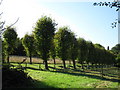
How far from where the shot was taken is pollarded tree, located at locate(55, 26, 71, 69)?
52.3m

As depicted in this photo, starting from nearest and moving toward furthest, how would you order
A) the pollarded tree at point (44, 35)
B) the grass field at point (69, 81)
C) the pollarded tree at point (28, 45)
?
the grass field at point (69, 81), the pollarded tree at point (44, 35), the pollarded tree at point (28, 45)

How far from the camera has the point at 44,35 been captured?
47.9 meters

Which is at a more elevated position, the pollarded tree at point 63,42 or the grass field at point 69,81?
the pollarded tree at point 63,42

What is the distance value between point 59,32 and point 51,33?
6.78 meters

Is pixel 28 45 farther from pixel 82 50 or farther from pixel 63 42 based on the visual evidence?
pixel 82 50

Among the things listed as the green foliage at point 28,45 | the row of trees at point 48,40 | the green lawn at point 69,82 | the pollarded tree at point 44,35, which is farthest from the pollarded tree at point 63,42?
the green lawn at point 69,82

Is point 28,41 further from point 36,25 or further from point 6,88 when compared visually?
point 6,88

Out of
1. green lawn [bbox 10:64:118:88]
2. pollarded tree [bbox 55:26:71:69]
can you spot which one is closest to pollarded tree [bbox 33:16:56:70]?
pollarded tree [bbox 55:26:71:69]

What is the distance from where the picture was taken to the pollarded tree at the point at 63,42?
2058 inches

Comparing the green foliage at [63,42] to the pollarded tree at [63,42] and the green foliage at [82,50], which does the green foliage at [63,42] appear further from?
the green foliage at [82,50]

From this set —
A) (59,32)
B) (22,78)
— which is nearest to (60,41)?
(59,32)

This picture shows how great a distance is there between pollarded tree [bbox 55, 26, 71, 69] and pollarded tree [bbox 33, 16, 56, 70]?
17.3 feet

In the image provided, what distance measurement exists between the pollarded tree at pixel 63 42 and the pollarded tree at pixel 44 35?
17.3 feet

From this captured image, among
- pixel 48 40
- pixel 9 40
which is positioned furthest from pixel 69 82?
pixel 9 40
